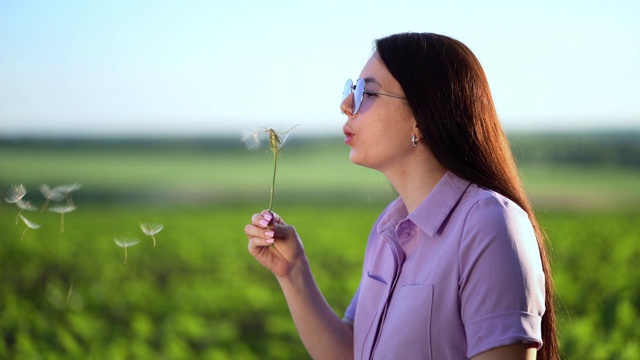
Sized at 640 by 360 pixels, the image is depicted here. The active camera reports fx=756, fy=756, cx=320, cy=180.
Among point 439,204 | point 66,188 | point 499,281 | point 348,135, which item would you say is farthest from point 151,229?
point 499,281

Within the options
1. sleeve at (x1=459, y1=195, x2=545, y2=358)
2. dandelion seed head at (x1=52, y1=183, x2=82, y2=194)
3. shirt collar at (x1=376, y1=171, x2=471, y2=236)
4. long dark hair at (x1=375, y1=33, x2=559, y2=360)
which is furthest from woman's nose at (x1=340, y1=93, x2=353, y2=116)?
dandelion seed head at (x1=52, y1=183, x2=82, y2=194)

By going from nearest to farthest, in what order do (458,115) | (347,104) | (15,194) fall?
(458,115), (347,104), (15,194)

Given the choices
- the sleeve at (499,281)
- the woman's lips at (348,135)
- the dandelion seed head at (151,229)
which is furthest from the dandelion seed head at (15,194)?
the sleeve at (499,281)

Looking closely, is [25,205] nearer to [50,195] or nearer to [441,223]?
[50,195]

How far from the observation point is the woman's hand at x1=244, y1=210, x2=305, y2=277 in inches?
72.9

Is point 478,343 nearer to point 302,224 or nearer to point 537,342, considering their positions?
point 537,342

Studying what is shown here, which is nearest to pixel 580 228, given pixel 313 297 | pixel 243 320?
pixel 243 320

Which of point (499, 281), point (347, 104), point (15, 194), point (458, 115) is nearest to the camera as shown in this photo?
point (499, 281)

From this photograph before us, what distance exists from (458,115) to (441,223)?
0.24m

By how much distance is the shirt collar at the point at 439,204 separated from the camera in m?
1.64

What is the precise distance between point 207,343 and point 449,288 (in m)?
3.55

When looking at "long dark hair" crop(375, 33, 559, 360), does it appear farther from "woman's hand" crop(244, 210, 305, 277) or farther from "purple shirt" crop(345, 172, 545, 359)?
"woman's hand" crop(244, 210, 305, 277)

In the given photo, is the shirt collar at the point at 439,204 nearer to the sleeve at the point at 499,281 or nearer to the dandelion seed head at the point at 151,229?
the sleeve at the point at 499,281

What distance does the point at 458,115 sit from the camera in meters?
1.63
